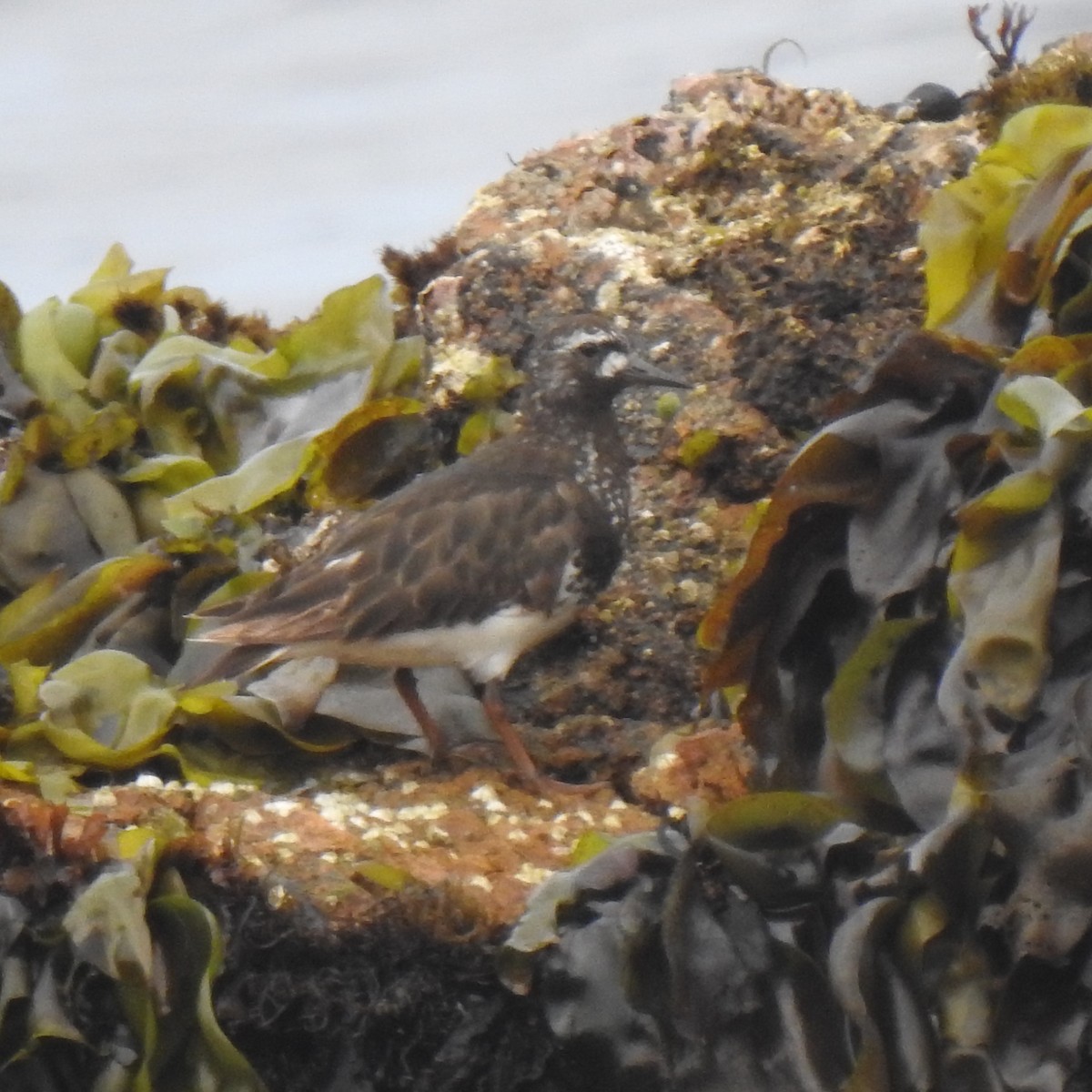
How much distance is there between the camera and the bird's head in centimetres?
329

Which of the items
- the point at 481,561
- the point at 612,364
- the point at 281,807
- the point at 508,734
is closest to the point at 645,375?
the point at 612,364

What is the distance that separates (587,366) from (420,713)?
2.30ft

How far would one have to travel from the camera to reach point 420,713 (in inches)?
123

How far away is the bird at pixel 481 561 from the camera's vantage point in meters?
3.13

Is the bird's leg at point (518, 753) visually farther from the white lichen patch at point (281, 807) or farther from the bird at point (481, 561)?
the white lichen patch at point (281, 807)

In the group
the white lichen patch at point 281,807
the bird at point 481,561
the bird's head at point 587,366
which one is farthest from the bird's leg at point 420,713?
the bird's head at point 587,366

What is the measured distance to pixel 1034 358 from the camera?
2193 millimetres

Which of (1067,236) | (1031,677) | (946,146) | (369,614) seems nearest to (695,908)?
(1031,677)

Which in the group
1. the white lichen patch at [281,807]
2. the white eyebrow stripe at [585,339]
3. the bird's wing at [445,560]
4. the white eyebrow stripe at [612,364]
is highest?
the white eyebrow stripe at [585,339]

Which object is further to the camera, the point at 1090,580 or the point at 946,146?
the point at 946,146

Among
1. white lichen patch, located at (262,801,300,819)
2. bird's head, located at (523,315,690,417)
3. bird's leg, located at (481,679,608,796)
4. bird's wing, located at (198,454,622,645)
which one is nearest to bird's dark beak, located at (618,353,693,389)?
bird's head, located at (523,315,690,417)

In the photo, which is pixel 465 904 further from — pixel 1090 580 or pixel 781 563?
pixel 1090 580

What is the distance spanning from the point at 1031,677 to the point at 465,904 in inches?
28.7

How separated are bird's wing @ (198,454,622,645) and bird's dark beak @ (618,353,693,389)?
8.6 inches
